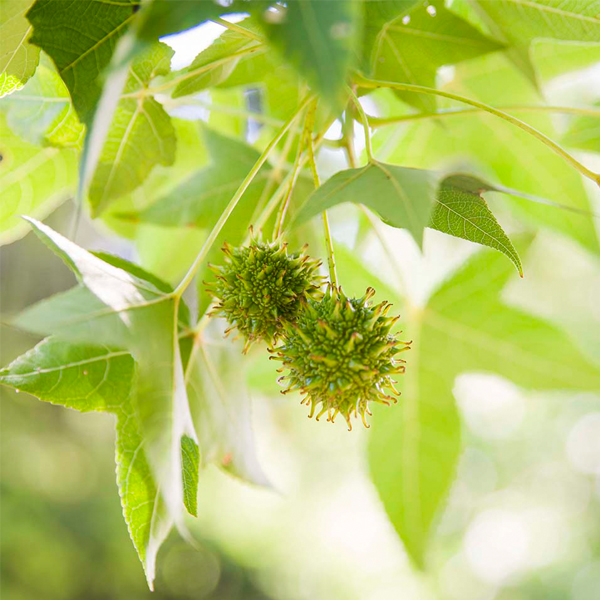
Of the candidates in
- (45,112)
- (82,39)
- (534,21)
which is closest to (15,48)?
(82,39)

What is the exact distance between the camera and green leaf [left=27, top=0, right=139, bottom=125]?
0.62 metres

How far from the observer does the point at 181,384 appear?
712 millimetres

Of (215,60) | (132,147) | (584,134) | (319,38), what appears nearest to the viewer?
(319,38)

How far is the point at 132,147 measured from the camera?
849 mm

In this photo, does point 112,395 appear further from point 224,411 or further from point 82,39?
point 82,39

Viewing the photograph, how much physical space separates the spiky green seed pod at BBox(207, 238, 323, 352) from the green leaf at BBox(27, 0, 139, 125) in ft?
0.82

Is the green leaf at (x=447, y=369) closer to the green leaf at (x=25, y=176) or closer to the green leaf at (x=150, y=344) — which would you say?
the green leaf at (x=150, y=344)

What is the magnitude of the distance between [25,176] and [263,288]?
0.52 metres

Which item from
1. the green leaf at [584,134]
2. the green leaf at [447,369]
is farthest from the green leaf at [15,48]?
the green leaf at [584,134]

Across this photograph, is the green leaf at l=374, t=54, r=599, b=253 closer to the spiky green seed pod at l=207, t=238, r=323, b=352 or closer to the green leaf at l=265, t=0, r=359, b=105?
the spiky green seed pod at l=207, t=238, r=323, b=352

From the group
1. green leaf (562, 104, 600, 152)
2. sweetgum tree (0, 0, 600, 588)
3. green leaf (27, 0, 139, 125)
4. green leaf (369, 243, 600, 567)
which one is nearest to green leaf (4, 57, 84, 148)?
sweetgum tree (0, 0, 600, 588)

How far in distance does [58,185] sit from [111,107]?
2.26 ft

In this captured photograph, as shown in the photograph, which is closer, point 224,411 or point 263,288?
point 263,288

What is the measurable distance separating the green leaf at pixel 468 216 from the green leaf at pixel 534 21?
0.34m
